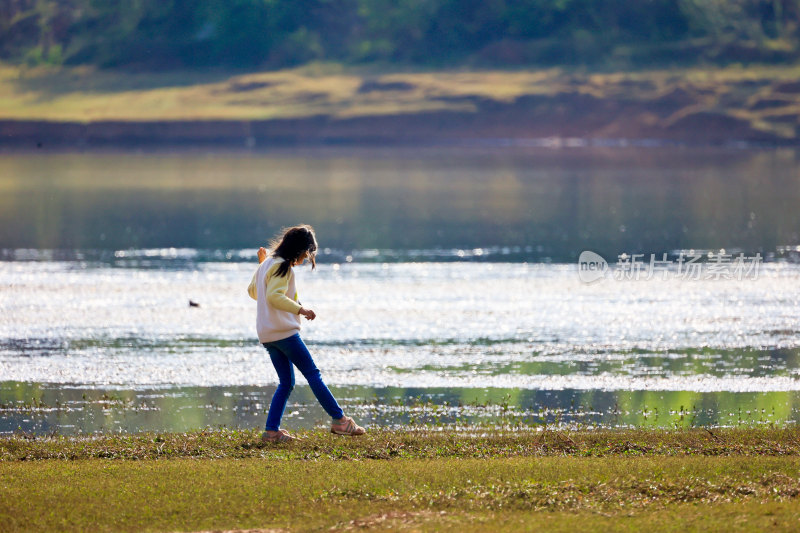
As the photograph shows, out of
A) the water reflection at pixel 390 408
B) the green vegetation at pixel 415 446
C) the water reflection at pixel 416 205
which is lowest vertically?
the water reflection at pixel 390 408

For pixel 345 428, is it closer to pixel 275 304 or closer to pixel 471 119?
pixel 275 304

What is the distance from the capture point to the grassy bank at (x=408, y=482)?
927 cm

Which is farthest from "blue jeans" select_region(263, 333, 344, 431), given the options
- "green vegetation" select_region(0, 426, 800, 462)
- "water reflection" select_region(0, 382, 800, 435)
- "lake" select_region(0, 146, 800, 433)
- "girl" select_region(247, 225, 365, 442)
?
"lake" select_region(0, 146, 800, 433)

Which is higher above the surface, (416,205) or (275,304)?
(416,205)

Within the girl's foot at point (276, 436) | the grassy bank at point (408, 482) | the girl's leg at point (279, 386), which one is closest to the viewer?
the grassy bank at point (408, 482)

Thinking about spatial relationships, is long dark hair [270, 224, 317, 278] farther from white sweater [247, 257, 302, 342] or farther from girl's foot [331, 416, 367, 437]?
girl's foot [331, 416, 367, 437]

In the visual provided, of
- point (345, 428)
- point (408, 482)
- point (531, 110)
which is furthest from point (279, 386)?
point (531, 110)

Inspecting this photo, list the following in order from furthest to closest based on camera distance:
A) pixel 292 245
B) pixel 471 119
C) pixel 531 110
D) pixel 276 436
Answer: pixel 531 110, pixel 471 119, pixel 276 436, pixel 292 245

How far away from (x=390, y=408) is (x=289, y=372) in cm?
348

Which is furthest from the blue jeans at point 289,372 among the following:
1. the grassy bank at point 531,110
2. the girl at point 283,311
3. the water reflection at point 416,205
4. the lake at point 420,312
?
the grassy bank at point 531,110

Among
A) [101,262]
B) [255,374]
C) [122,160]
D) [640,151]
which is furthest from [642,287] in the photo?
[640,151]

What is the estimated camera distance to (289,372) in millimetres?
12469

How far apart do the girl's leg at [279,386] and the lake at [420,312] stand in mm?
2510

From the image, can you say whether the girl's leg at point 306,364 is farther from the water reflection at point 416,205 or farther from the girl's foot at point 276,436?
the water reflection at point 416,205
